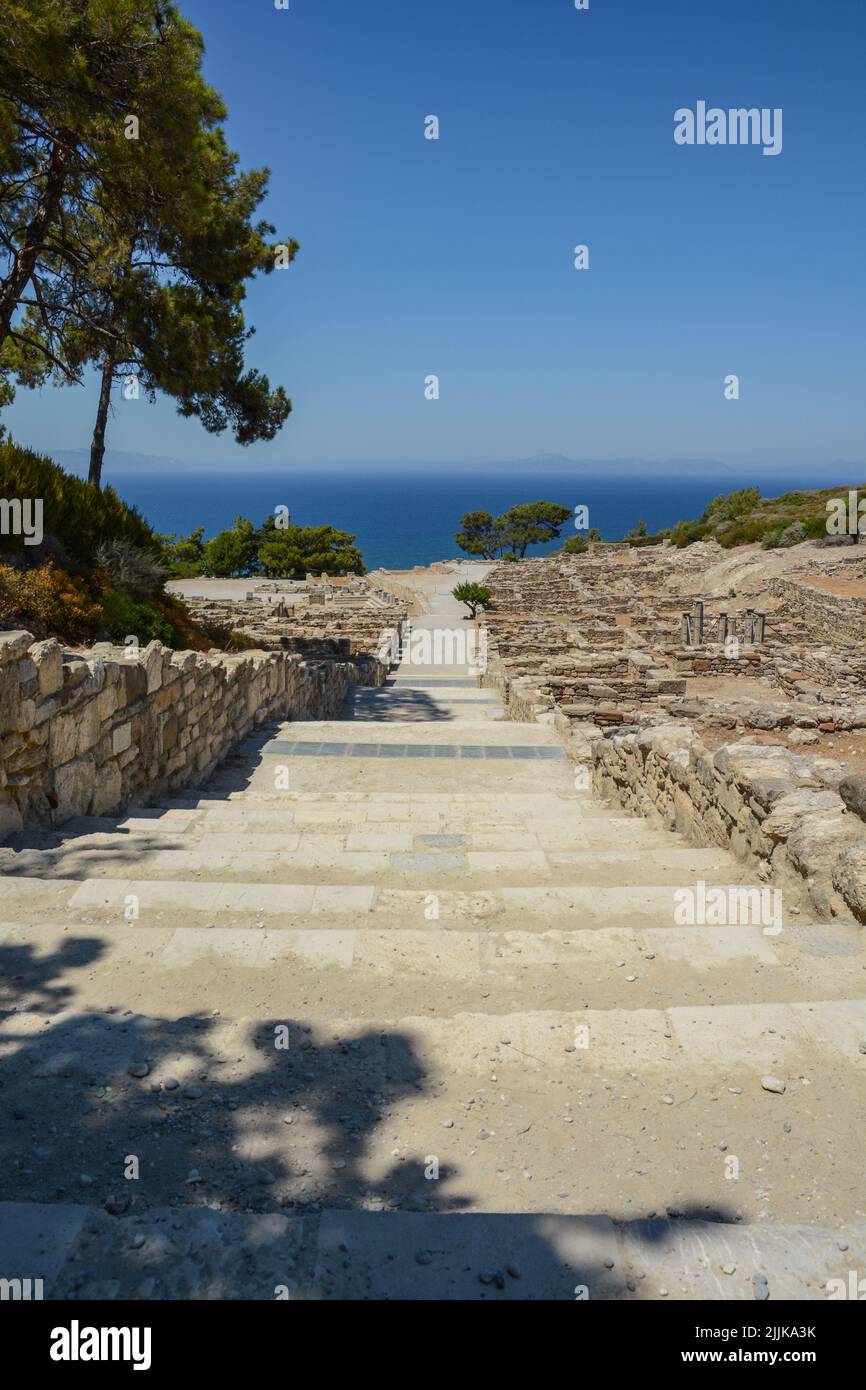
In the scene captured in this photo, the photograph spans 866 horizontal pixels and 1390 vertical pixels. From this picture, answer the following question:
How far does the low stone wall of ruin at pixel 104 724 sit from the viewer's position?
5.26 meters

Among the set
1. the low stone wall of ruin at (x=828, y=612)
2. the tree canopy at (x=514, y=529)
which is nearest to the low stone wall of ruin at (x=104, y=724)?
the low stone wall of ruin at (x=828, y=612)

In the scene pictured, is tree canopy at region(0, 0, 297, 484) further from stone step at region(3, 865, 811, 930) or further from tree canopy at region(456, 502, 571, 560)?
tree canopy at region(456, 502, 571, 560)

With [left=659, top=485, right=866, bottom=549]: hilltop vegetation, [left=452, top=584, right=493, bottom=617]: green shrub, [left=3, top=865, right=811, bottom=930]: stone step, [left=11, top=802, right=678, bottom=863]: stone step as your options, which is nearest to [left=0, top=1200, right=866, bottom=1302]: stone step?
[left=3, top=865, right=811, bottom=930]: stone step

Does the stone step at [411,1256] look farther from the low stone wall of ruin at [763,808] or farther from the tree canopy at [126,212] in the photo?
the tree canopy at [126,212]

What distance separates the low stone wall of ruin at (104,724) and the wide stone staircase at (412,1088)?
86cm

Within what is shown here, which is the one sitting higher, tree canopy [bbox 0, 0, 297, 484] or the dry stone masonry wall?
tree canopy [bbox 0, 0, 297, 484]

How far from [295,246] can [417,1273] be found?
1756cm

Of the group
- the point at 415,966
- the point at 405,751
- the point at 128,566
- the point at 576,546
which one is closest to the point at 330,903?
the point at 415,966

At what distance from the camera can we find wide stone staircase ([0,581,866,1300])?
1.92 meters

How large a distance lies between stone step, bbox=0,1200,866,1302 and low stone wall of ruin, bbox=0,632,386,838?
3.81 metres

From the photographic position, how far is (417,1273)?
6.16 ft

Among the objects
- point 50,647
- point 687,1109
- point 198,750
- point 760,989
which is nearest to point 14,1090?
point 687,1109

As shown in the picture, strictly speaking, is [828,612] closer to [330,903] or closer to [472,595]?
[472,595]

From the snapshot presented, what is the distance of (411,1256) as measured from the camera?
1921 millimetres
